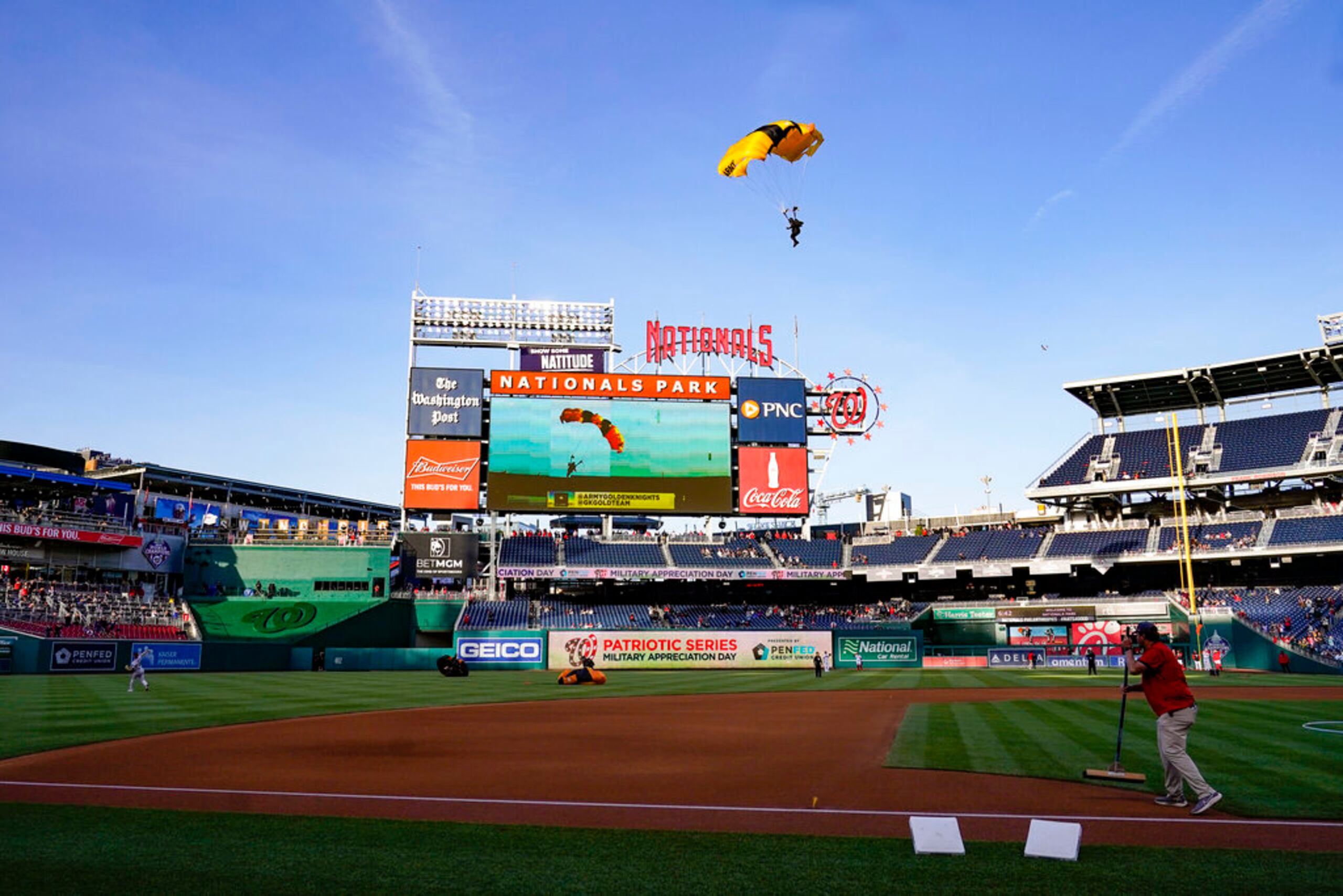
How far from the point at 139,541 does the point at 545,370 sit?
26.6 meters

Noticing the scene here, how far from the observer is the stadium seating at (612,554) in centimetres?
5941

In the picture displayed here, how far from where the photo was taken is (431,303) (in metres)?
59.1

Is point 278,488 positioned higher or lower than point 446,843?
higher

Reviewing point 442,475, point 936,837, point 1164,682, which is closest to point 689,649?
point 442,475

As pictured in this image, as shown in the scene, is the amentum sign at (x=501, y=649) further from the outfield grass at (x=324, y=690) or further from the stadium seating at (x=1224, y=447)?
the stadium seating at (x=1224, y=447)

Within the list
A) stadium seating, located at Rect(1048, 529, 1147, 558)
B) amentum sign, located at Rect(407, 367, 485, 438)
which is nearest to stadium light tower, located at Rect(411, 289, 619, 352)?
amentum sign, located at Rect(407, 367, 485, 438)

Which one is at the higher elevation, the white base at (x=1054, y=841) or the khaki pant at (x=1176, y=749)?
the khaki pant at (x=1176, y=749)

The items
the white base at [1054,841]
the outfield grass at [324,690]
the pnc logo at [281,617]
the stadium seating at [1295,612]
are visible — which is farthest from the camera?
the pnc logo at [281,617]

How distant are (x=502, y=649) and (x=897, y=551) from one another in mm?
30534

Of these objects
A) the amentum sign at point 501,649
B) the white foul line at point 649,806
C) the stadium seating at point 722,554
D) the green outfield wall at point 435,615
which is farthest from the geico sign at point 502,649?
the white foul line at point 649,806

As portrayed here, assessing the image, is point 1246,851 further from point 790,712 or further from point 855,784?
point 790,712

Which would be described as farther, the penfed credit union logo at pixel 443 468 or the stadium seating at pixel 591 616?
the penfed credit union logo at pixel 443 468

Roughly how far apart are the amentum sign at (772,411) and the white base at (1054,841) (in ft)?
169

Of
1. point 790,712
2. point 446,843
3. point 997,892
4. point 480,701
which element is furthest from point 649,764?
point 480,701
